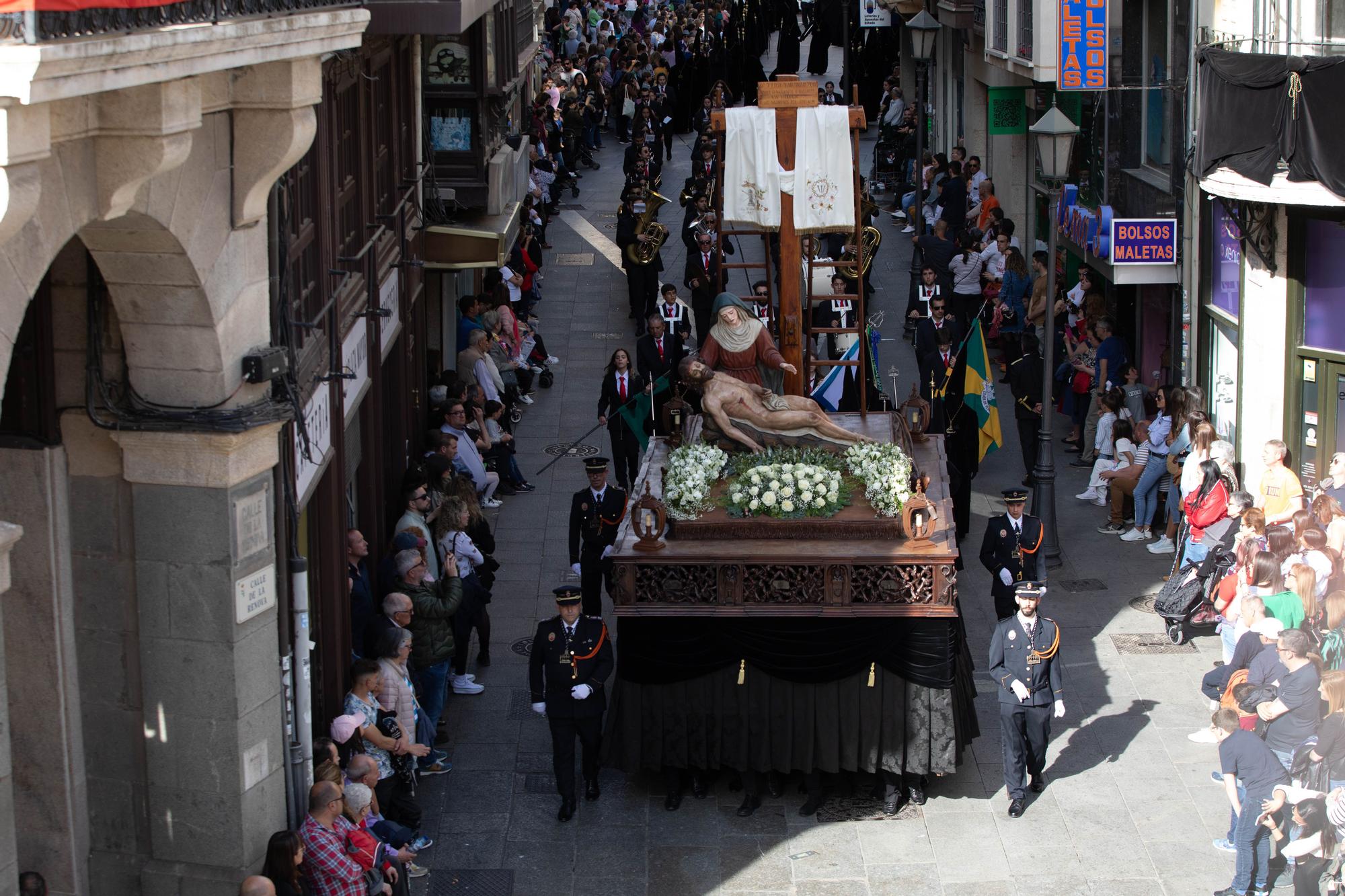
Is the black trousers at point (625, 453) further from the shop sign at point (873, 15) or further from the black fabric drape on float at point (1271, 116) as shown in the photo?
the shop sign at point (873, 15)

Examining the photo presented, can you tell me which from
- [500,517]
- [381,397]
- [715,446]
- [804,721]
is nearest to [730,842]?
[804,721]

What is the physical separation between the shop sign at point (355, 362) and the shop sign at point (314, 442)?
81cm

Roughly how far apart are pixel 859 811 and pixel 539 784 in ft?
8.38

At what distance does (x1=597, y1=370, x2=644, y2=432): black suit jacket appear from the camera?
2092 cm

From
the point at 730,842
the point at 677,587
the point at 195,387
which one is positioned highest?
the point at 195,387

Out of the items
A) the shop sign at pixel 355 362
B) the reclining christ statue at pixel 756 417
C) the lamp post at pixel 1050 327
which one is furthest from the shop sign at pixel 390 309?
the lamp post at pixel 1050 327

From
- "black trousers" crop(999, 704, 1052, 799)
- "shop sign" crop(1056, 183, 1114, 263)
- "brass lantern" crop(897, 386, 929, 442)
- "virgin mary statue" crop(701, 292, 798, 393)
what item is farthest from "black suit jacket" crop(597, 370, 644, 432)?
"black trousers" crop(999, 704, 1052, 799)

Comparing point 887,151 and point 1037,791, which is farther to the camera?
point 887,151

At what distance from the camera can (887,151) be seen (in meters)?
42.0

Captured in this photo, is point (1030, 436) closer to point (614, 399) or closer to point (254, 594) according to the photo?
point (614, 399)

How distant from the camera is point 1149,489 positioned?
20.1 m

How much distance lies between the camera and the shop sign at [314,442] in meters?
12.0

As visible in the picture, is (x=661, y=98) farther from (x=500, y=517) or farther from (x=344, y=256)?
(x=344, y=256)

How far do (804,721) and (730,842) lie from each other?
1.14 metres
